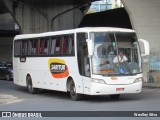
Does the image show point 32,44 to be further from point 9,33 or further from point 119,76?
point 9,33

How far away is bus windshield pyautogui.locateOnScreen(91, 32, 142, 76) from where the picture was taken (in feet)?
62.4

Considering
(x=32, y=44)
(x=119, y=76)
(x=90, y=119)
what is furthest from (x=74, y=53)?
(x=90, y=119)

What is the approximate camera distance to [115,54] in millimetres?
19234

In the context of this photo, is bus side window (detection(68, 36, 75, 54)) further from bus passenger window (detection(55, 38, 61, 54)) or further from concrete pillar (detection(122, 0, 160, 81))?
concrete pillar (detection(122, 0, 160, 81))

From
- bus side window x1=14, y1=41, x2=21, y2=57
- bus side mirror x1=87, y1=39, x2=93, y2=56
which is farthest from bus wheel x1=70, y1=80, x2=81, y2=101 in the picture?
bus side window x1=14, y1=41, x2=21, y2=57

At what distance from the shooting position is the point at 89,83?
62.1ft

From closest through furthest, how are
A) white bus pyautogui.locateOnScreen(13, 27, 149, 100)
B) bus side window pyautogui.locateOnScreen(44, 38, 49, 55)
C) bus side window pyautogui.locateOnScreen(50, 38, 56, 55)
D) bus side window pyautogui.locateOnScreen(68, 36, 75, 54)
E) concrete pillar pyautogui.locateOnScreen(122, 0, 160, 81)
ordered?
white bus pyautogui.locateOnScreen(13, 27, 149, 100), bus side window pyautogui.locateOnScreen(68, 36, 75, 54), bus side window pyautogui.locateOnScreen(50, 38, 56, 55), bus side window pyautogui.locateOnScreen(44, 38, 49, 55), concrete pillar pyautogui.locateOnScreen(122, 0, 160, 81)

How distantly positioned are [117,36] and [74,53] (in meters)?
1.97

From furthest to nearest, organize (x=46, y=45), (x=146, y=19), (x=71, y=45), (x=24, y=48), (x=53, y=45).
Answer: (x=146, y=19) < (x=24, y=48) < (x=46, y=45) < (x=53, y=45) < (x=71, y=45)

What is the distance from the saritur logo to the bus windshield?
2.29 meters

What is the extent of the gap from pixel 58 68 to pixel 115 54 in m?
3.44

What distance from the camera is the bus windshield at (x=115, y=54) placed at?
19.0m

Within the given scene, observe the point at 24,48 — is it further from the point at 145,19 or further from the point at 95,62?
the point at 145,19

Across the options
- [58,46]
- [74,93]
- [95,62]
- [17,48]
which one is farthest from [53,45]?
[17,48]
